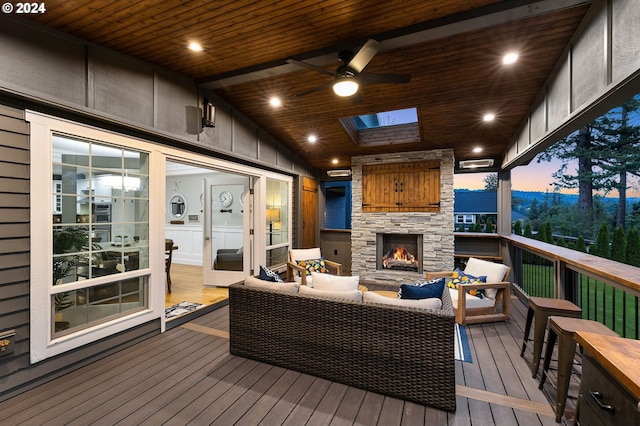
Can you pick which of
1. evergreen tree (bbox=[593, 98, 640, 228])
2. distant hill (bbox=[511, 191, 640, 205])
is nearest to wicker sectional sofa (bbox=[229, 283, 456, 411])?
evergreen tree (bbox=[593, 98, 640, 228])

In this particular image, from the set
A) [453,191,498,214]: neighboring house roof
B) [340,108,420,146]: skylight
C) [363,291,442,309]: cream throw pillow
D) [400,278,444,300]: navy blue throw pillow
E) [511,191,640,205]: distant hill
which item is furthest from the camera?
[511,191,640,205]: distant hill

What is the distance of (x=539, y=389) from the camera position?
218 cm

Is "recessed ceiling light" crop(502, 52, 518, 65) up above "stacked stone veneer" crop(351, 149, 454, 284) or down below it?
above

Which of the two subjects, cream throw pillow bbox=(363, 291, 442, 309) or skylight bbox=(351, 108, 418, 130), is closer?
cream throw pillow bbox=(363, 291, 442, 309)

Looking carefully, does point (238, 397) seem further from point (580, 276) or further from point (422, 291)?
point (580, 276)

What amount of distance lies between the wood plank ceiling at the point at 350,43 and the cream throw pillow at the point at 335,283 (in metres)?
2.36

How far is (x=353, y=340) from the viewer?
7.30 feet

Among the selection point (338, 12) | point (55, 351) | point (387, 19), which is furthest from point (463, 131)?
point (55, 351)

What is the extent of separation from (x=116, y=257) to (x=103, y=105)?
156 cm

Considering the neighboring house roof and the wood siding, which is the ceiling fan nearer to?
the wood siding

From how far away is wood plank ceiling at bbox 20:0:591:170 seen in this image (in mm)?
2246

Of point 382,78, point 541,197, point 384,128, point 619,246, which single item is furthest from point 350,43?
point 541,197

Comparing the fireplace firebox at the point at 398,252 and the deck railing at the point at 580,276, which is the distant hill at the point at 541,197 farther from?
the fireplace firebox at the point at 398,252

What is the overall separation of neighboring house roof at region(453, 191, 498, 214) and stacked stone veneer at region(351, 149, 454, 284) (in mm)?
4925
